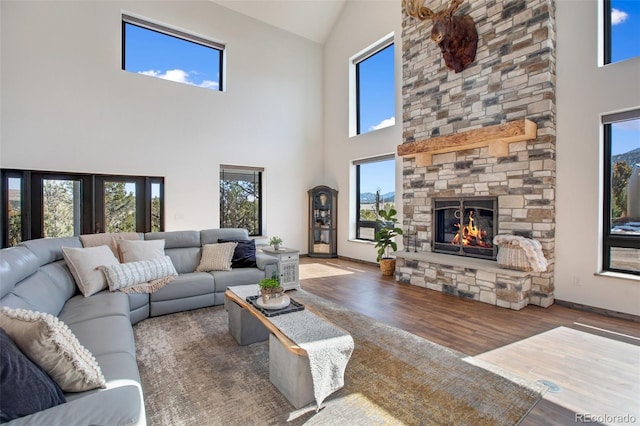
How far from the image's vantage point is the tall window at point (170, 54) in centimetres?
575

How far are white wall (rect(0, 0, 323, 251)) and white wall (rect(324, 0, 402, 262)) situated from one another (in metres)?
0.36

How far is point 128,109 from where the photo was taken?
18.3 ft

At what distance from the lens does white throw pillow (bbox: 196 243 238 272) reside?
4078 mm

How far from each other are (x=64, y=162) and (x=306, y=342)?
17.5 ft

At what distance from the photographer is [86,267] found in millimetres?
3115

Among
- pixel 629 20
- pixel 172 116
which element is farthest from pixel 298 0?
pixel 629 20

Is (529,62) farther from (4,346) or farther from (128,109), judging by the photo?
(128,109)

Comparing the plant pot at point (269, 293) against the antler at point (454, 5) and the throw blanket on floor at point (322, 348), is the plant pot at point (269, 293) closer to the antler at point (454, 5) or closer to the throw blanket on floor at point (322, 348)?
the throw blanket on floor at point (322, 348)

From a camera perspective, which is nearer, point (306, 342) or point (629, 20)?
point (306, 342)

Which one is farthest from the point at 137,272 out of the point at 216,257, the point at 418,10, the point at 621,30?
the point at 621,30

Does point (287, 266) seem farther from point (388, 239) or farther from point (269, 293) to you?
point (388, 239)

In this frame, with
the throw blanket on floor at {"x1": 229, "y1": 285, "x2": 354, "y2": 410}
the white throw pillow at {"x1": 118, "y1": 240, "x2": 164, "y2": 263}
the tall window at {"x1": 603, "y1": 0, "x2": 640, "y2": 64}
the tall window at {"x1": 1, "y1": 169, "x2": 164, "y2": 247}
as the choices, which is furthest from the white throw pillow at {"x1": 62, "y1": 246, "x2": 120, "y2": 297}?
the tall window at {"x1": 603, "y1": 0, "x2": 640, "y2": 64}

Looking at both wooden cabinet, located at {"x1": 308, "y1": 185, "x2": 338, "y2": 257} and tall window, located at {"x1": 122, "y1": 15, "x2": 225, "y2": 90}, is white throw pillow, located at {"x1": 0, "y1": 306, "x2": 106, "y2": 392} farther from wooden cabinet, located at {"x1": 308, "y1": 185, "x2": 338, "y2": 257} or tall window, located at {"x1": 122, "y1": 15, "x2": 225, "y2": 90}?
wooden cabinet, located at {"x1": 308, "y1": 185, "x2": 338, "y2": 257}

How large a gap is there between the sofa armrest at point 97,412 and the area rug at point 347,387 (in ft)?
1.98
